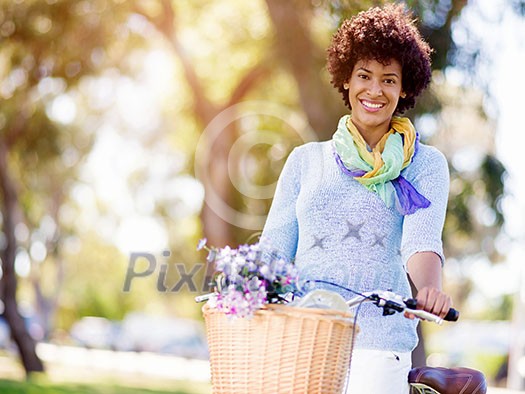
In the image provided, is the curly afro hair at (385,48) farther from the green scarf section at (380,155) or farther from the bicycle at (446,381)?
the bicycle at (446,381)

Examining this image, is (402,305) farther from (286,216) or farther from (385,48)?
(385,48)

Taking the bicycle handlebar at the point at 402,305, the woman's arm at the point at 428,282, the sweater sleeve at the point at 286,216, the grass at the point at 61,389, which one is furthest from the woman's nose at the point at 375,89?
the grass at the point at 61,389

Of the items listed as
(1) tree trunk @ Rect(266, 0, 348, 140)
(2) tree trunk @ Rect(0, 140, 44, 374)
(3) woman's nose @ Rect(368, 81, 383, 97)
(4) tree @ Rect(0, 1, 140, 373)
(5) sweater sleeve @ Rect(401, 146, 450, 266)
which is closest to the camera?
(5) sweater sleeve @ Rect(401, 146, 450, 266)

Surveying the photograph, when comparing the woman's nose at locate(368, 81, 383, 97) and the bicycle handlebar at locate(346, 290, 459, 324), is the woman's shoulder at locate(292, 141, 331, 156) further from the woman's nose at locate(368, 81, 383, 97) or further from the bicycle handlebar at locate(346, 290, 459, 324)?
the bicycle handlebar at locate(346, 290, 459, 324)

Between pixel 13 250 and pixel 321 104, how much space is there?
329 inches

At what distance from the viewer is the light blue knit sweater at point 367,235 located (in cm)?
347

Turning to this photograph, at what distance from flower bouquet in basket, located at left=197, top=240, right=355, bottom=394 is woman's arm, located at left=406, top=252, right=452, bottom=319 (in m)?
0.28

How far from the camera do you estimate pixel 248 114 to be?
17000mm

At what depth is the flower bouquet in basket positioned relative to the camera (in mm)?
2875

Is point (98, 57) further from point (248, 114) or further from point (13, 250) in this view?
point (13, 250)

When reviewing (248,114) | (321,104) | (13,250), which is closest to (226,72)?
(248,114)

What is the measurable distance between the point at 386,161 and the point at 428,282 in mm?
507

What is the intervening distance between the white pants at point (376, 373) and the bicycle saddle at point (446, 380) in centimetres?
6

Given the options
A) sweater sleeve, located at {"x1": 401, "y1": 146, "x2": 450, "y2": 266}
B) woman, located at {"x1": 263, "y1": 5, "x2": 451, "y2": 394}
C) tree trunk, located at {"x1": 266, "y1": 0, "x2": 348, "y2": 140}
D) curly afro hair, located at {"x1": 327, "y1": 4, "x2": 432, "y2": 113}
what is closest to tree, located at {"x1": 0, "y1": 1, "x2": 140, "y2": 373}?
tree trunk, located at {"x1": 266, "y1": 0, "x2": 348, "y2": 140}
